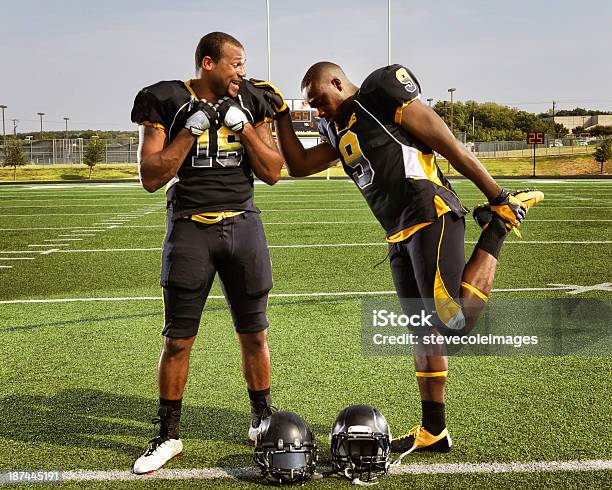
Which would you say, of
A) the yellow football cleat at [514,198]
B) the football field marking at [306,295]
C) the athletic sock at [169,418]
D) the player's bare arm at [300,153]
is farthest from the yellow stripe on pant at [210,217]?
the football field marking at [306,295]

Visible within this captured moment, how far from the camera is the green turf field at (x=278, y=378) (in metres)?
3.51

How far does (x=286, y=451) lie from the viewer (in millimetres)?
3174

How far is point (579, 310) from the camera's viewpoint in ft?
21.1

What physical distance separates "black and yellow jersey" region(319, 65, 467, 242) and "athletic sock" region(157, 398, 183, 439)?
1213 mm

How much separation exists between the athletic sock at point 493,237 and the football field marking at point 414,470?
2.99 feet

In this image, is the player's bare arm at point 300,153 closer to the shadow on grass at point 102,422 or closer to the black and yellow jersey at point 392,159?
the black and yellow jersey at point 392,159

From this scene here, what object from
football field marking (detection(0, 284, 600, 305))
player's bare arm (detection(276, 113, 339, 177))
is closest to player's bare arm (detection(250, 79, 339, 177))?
player's bare arm (detection(276, 113, 339, 177))

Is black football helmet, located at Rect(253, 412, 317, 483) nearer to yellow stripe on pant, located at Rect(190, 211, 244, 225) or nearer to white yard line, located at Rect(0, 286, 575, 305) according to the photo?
yellow stripe on pant, located at Rect(190, 211, 244, 225)

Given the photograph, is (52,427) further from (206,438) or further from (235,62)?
(235,62)

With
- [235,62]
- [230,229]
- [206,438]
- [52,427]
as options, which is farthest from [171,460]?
[235,62]

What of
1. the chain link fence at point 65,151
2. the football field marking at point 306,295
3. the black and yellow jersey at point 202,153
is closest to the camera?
the black and yellow jersey at point 202,153

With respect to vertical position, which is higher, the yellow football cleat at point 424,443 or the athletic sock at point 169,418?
the athletic sock at point 169,418

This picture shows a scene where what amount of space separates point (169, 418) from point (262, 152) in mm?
1230

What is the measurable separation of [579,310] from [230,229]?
3850 millimetres
